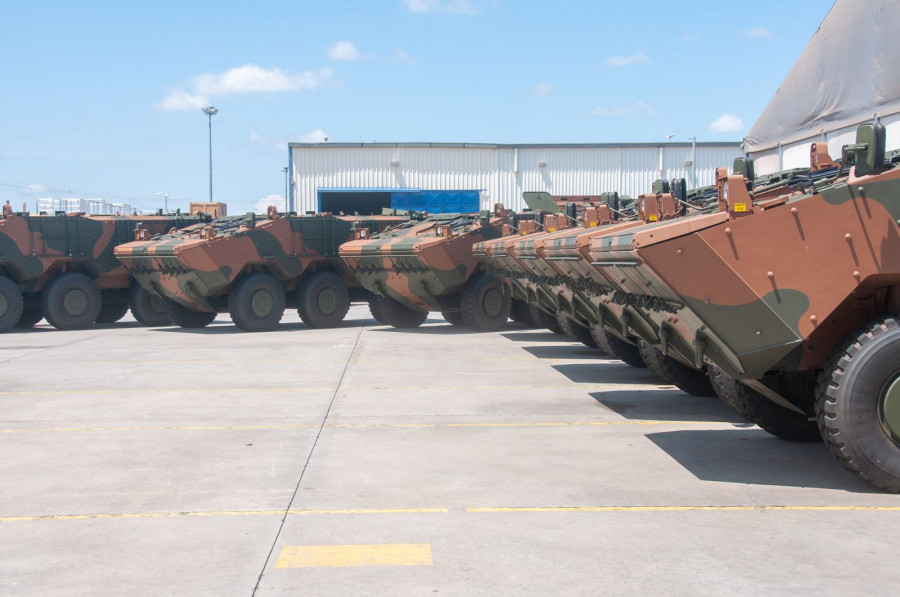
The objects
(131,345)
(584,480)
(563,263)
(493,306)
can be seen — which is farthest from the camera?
(493,306)

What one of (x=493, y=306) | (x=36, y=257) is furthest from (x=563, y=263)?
(x=36, y=257)

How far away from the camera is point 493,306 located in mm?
18062

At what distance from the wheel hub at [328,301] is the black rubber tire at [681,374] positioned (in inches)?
407

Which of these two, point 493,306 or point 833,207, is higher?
point 833,207

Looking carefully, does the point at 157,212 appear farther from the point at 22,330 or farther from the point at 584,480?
the point at 584,480

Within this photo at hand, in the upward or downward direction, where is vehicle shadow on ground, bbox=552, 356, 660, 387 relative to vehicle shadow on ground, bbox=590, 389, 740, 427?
downward

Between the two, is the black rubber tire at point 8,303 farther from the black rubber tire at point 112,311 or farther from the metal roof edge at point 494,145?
the metal roof edge at point 494,145

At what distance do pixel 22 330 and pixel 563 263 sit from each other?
505 inches

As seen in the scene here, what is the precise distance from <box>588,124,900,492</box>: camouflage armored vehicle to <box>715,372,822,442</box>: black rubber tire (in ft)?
4.10

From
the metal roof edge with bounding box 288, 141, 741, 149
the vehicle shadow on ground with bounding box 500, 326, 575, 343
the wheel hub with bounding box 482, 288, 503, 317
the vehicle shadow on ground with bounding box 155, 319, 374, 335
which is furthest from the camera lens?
the metal roof edge with bounding box 288, 141, 741, 149

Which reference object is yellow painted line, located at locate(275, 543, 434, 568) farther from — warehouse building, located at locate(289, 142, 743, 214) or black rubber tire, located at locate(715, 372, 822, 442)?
warehouse building, located at locate(289, 142, 743, 214)

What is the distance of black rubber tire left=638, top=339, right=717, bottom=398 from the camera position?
9727 millimetres

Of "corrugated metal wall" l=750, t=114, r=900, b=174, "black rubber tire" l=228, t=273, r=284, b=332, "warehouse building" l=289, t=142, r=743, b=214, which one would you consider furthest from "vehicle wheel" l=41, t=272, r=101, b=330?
"warehouse building" l=289, t=142, r=743, b=214

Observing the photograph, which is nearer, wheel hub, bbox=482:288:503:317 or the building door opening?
wheel hub, bbox=482:288:503:317
